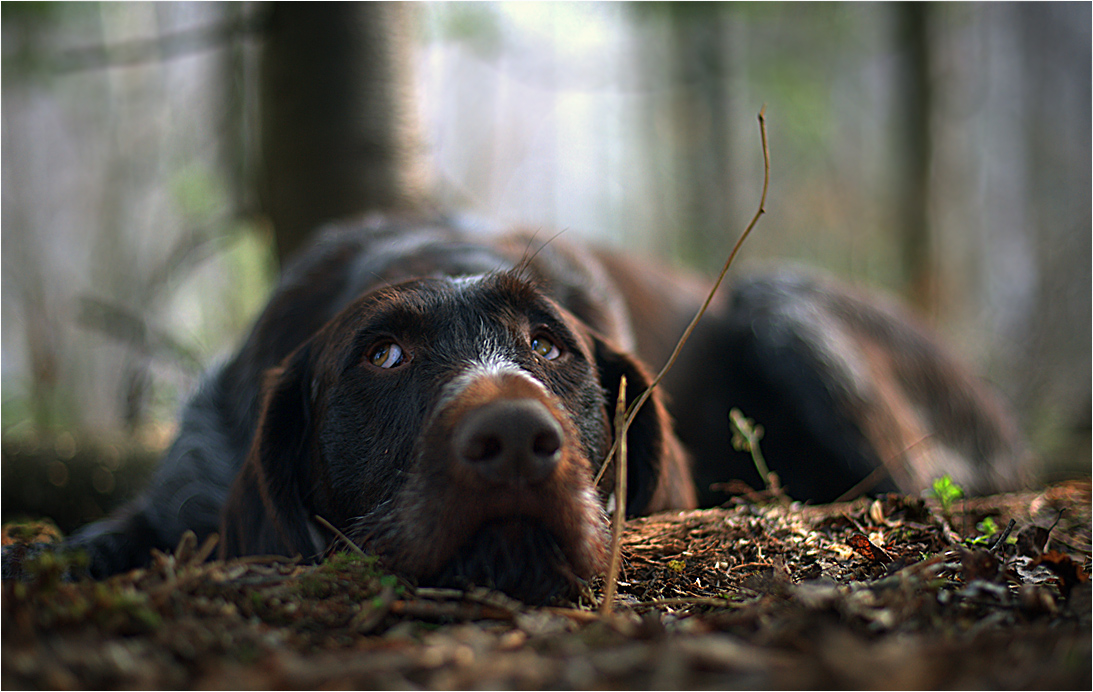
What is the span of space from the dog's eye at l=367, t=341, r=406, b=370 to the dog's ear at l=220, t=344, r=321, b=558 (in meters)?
0.32

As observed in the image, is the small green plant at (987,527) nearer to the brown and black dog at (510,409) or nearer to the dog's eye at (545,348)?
the brown and black dog at (510,409)

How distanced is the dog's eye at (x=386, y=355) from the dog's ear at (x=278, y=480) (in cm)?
32

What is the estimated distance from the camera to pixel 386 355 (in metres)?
2.13

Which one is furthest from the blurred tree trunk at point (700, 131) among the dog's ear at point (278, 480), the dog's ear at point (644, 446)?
the dog's ear at point (278, 480)

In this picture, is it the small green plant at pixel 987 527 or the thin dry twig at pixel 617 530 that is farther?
the small green plant at pixel 987 527

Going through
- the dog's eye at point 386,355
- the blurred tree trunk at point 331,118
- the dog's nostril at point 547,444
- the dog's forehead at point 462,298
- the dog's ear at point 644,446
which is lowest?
the dog's ear at point 644,446

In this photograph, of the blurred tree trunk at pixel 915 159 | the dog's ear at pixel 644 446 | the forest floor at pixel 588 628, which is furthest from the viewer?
the blurred tree trunk at pixel 915 159

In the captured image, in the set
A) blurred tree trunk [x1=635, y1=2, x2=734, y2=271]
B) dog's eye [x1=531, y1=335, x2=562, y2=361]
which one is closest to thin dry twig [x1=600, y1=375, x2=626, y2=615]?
dog's eye [x1=531, y1=335, x2=562, y2=361]

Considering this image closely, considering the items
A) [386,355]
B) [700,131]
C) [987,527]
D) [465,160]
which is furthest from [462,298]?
[465,160]

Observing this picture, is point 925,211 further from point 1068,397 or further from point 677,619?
point 677,619

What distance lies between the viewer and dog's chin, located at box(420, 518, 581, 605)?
1.58 m

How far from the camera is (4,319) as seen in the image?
44.6 feet

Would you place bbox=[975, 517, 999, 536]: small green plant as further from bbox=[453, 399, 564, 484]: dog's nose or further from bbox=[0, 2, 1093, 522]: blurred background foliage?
bbox=[0, 2, 1093, 522]: blurred background foliage

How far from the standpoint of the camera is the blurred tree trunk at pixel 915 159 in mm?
9352
